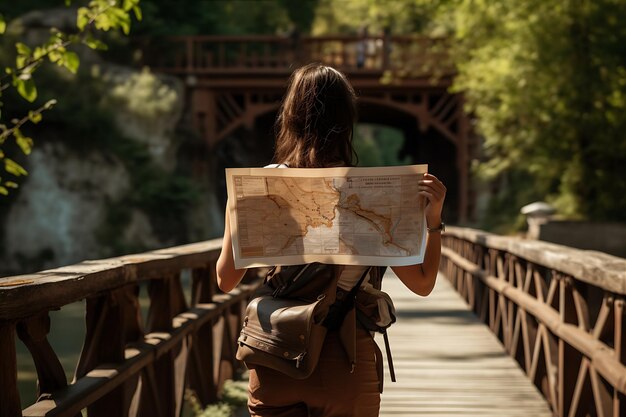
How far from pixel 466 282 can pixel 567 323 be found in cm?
846

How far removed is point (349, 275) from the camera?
109 inches

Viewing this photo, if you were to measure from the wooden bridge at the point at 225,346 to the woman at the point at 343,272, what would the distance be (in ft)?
2.54

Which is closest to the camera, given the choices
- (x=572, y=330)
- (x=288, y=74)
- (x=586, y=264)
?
(x=586, y=264)

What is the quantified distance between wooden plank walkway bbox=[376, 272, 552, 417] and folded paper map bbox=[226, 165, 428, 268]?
3411 mm

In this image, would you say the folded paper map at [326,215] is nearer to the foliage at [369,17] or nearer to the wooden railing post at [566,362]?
the wooden railing post at [566,362]

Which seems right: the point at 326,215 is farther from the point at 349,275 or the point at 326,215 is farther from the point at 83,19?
the point at 83,19

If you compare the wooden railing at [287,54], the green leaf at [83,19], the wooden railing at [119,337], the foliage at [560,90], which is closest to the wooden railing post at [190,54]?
the wooden railing at [287,54]

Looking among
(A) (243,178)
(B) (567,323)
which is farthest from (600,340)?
(A) (243,178)

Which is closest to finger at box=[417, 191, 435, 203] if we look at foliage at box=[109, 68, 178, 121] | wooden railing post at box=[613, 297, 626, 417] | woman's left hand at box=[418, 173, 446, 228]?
woman's left hand at box=[418, 173, 446, 228]

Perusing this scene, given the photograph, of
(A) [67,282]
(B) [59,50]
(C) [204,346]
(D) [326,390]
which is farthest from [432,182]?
(C) [204,346]

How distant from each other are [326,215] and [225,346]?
4598 millimetres

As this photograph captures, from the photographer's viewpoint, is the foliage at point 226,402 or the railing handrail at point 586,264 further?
the foliage at point 226,402

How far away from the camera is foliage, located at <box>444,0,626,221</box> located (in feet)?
60.1

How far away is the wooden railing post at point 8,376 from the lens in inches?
112
